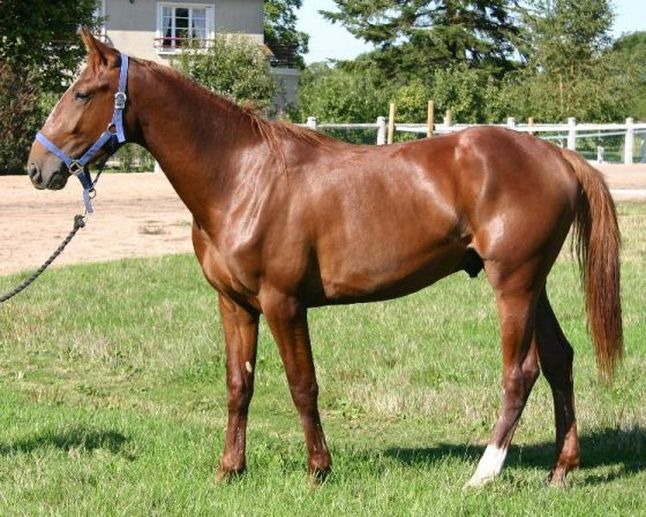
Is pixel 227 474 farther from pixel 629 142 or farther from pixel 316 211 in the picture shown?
pixel 629 142

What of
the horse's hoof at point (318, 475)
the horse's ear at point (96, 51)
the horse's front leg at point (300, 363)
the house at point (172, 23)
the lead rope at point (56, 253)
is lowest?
the horse's hoof at point (318, 475)

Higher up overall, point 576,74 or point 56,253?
point 576,74

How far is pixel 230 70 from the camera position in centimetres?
3516

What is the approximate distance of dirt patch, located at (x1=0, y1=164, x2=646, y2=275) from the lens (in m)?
14.7

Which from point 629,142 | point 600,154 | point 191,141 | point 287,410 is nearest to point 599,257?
point 191,141

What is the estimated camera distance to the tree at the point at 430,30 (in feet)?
171

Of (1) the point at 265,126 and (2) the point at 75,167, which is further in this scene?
(1) the point at 265,126

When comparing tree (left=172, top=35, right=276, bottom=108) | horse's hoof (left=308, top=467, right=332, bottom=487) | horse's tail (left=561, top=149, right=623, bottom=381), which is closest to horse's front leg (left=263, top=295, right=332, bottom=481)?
horse's hoof (left=308, top=467, right=332, bottom=487)

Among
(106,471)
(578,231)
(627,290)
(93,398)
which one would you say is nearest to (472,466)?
(578,231)

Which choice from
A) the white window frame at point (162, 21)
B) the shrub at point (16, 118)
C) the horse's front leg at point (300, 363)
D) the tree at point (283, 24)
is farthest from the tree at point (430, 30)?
the horse's front leg at point (300, 363)

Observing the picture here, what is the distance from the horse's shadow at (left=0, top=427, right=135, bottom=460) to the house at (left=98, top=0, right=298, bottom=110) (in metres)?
35.4

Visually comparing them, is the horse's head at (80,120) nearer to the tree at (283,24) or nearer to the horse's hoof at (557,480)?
the horse's hoof at (557,480)

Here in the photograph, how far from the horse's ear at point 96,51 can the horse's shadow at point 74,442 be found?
2.17 m

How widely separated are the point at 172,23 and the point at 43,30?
24.3m
